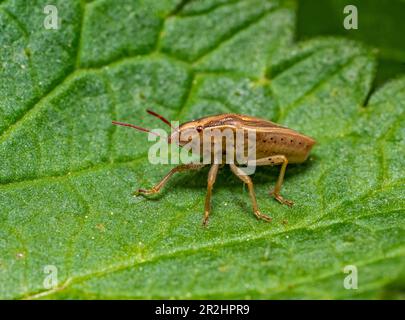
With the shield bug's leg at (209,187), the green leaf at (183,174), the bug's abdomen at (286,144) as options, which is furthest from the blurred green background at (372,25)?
the shield bug's leg at (209,187)

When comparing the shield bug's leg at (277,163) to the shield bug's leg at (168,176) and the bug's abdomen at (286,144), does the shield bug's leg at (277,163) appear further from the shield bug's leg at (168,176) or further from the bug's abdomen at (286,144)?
the shield bug's leg at (168,176)

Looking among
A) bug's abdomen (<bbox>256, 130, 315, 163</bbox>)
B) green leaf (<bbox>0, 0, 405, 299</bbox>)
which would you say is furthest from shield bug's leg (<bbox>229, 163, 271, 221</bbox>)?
bug's abdomen (<bbox>256, 130, 315, 163</bbox>)

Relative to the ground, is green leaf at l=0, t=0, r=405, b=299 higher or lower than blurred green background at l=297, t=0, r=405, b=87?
lower

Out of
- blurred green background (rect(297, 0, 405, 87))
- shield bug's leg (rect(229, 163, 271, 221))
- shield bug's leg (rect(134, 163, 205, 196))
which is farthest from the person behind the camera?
blurred green background (rect(297, 0, 405, 87))

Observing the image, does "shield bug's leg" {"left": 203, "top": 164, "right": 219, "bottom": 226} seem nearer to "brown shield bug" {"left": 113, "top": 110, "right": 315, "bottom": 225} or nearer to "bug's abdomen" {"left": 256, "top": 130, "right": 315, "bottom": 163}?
"brown shield bug" {"left": 113, "top": 110, "right": 315, "bottom": 225}

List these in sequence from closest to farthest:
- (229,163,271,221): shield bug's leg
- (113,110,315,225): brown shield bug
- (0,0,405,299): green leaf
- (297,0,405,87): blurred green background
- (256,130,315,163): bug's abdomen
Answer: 1. (0,0,405,299): green leaf
2. (229,163,271,221): shield bug's leg
3. (113,110,315,225): brown shield bug
4. (256,130,315,163): bug's abdomen
5. (297,0,405,87): blurred green background

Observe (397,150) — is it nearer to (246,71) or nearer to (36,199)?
(246,71)

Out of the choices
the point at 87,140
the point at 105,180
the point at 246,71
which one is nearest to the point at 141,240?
the point at 105,180

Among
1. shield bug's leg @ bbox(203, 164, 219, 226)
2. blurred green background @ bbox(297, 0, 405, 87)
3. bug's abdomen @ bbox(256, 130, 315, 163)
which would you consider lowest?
shield bug's leg @ bbox(203, 164, 219, 226)
